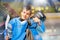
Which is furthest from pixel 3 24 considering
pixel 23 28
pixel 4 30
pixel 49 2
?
pixel 49 2

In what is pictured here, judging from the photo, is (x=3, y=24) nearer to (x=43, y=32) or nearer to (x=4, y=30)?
(x=4, y=30)

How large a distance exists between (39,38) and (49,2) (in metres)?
→ 0.35

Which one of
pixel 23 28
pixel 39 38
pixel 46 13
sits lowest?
pixel 39 38

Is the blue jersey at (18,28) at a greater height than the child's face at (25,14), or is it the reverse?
the child's face at (25,14)

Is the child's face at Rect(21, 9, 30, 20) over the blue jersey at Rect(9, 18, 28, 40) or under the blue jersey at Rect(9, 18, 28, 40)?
over

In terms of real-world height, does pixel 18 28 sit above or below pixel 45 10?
below

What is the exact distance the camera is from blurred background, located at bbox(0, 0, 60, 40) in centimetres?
129

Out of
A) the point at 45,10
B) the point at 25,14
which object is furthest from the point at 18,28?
the point at 45,10

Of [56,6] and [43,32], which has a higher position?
[56,6]

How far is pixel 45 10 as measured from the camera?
1313 mm

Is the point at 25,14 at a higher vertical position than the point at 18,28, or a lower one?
higher

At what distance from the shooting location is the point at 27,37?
1.29 metres

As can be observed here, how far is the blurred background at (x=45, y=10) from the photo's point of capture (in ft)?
4.23

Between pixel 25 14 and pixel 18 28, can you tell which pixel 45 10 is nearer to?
pixel 25 14
